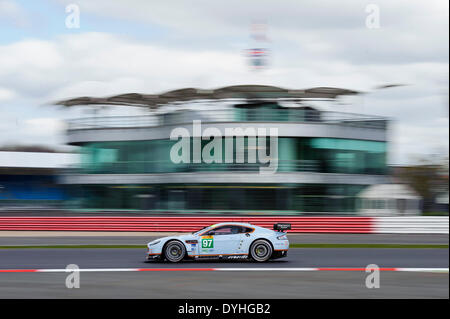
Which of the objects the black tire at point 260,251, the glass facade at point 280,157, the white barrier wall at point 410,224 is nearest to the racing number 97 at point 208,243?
the black tire at point 260,251

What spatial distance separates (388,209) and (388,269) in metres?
17.4

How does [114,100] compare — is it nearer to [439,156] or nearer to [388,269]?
[388,269]

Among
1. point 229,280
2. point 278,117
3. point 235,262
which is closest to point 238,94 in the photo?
point 278,117

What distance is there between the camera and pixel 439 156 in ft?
161

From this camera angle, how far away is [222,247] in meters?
14.5

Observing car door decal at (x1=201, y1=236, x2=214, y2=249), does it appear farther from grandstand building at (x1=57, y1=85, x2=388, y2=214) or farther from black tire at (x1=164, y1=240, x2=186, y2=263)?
grandstand building at (x1=57, y1=85, x2=388, y2=214)

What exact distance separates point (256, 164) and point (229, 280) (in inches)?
780

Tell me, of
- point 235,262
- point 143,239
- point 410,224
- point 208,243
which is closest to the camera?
point 208,243

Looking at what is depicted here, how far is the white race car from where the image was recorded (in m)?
14.5

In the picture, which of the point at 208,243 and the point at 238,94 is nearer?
the point at 208,243

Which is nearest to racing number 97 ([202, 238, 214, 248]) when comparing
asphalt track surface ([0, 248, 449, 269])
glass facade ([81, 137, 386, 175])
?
asphalt track surface ([0, 248, 449, 269])

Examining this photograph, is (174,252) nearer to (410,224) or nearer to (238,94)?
A: (410,224)

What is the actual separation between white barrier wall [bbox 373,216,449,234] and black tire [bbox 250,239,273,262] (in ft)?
43.5
